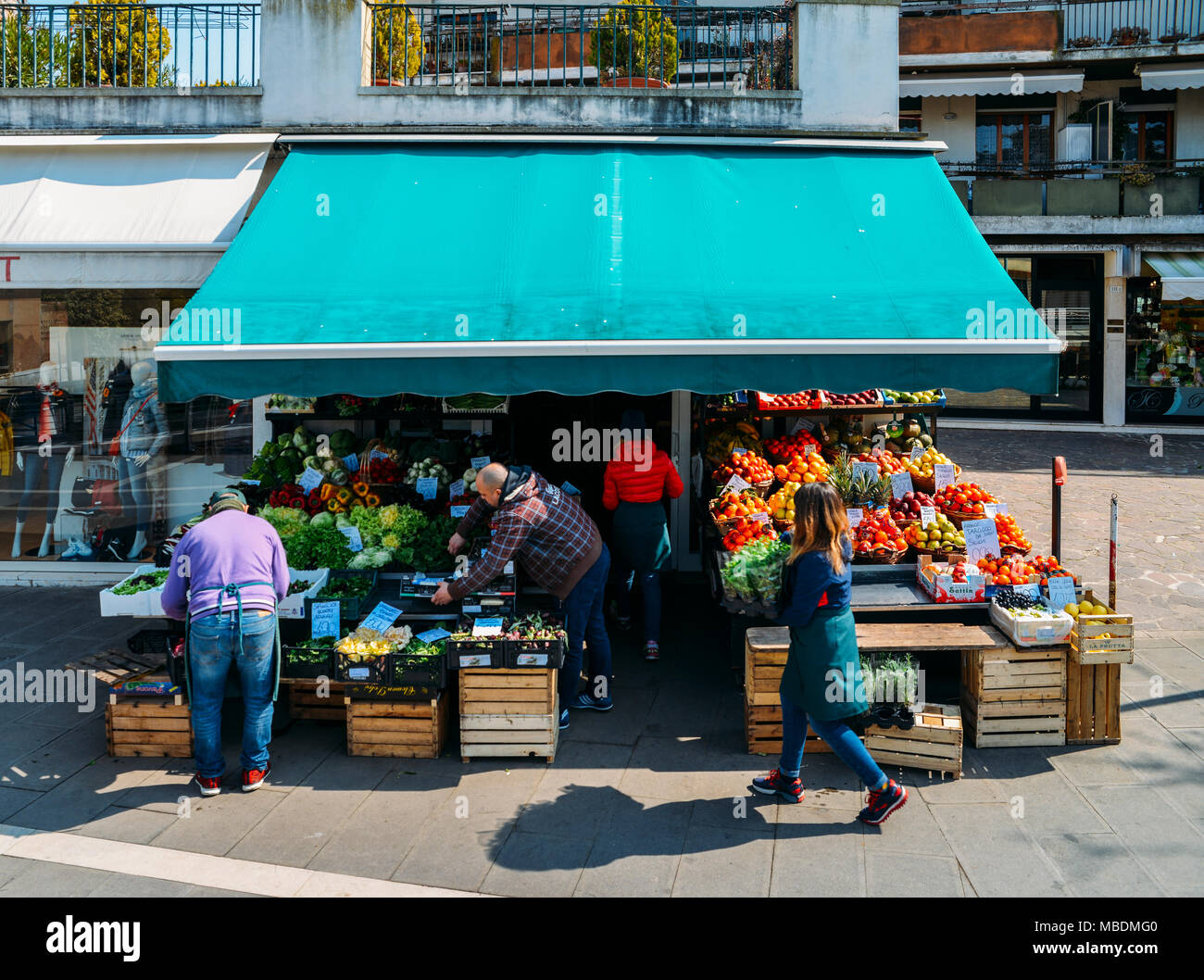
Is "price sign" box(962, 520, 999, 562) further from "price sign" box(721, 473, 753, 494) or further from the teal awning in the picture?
"price sign" box(721, 473, 753, 494)

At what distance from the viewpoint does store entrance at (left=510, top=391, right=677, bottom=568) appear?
35.7ft

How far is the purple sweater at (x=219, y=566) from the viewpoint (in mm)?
6105

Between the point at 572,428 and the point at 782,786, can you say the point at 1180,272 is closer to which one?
the point at 572,428

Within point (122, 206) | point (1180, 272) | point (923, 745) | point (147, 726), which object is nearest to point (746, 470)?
point (923, 745)

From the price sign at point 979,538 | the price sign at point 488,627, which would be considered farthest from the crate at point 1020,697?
the price sign at point 488,627

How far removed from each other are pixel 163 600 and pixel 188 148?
17.4ft

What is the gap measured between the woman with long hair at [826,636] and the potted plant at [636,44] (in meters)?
6.09

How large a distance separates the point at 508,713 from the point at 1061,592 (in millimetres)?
3815

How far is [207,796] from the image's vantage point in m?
6.28

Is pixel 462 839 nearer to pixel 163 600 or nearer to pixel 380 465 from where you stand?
pixel 163 600

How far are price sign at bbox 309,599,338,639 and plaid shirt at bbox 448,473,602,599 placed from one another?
0.85 meters

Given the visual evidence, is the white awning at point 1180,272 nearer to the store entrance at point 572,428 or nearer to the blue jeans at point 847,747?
the store entrance at point 572,428

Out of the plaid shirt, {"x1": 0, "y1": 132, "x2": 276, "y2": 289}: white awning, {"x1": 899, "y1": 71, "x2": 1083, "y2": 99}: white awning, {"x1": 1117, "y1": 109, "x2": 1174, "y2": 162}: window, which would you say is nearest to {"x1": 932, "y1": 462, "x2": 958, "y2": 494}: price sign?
the plaid shirt

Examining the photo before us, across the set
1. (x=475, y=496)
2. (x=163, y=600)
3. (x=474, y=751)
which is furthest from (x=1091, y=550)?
(x=163, y=600)
